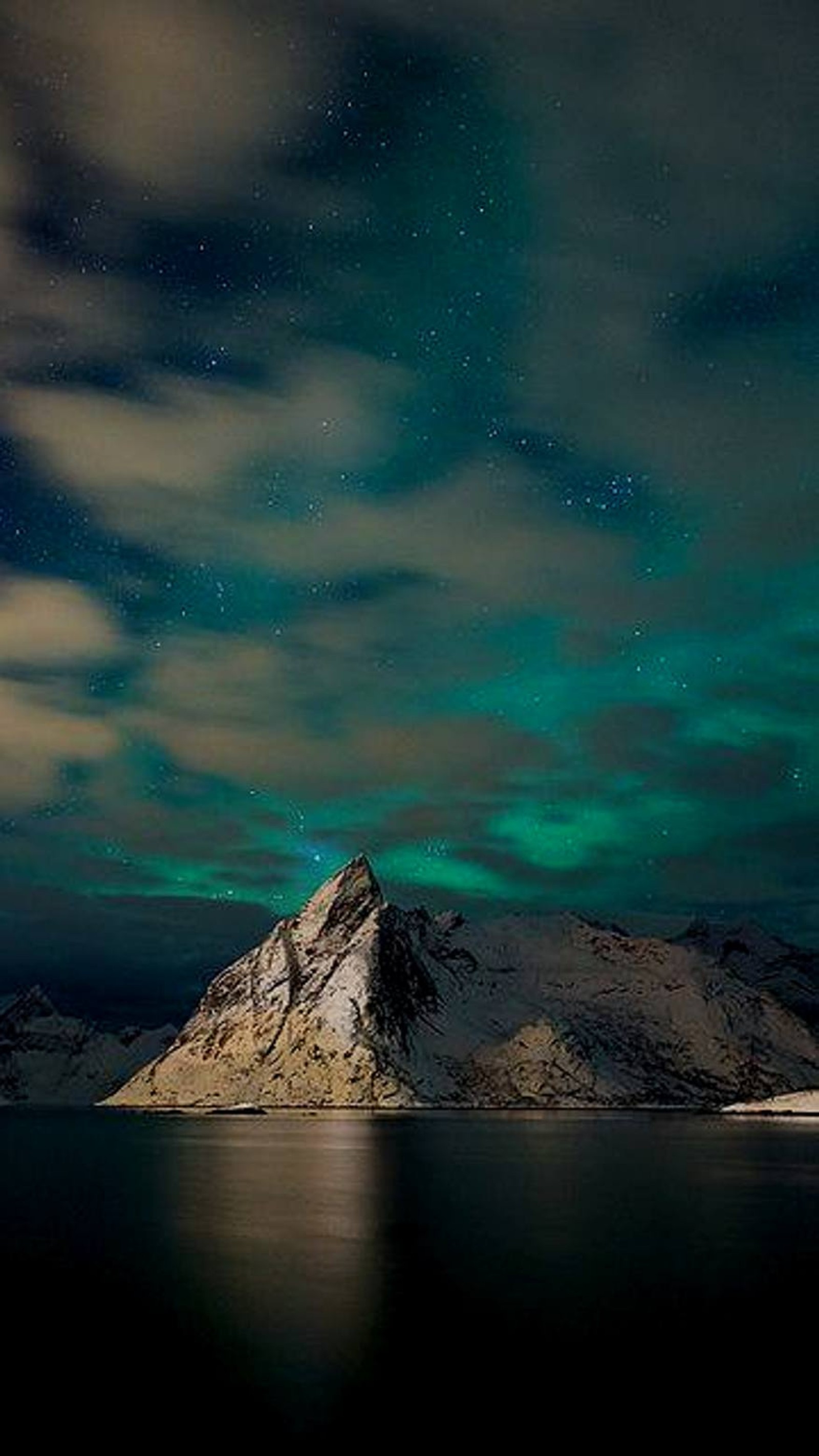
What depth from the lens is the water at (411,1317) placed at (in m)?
36.0

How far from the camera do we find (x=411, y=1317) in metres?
51.5

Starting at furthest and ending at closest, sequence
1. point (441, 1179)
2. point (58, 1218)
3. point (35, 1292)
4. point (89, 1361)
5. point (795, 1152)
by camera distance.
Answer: point (795, 1152) < point (441, 1179) < point (58, 1218) < point (35, 1292) < point (89, 1361)

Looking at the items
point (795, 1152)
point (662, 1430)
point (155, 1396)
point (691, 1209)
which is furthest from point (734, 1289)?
point (795, 1152)

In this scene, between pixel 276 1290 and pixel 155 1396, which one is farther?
pixel 276 1290

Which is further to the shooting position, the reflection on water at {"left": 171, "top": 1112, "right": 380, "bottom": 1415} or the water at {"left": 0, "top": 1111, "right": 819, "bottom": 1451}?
the reflection on water at {"left": 171, "top": 1112, "right": 380, "bottom": 1415}

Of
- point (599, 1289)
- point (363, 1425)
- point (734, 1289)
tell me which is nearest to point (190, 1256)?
point (599, 1289)

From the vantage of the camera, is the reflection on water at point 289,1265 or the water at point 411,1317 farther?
the reflection on water at point 289,1265

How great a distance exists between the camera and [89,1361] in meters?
43.8

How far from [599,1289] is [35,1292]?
83.9ft

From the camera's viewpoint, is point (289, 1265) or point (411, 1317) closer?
point (411, 1317)

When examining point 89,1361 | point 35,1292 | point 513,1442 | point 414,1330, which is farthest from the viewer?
point 35,1292

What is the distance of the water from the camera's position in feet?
118

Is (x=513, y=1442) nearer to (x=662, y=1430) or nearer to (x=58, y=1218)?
(x=662, y=1430)

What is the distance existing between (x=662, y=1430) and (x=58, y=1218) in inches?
2741
